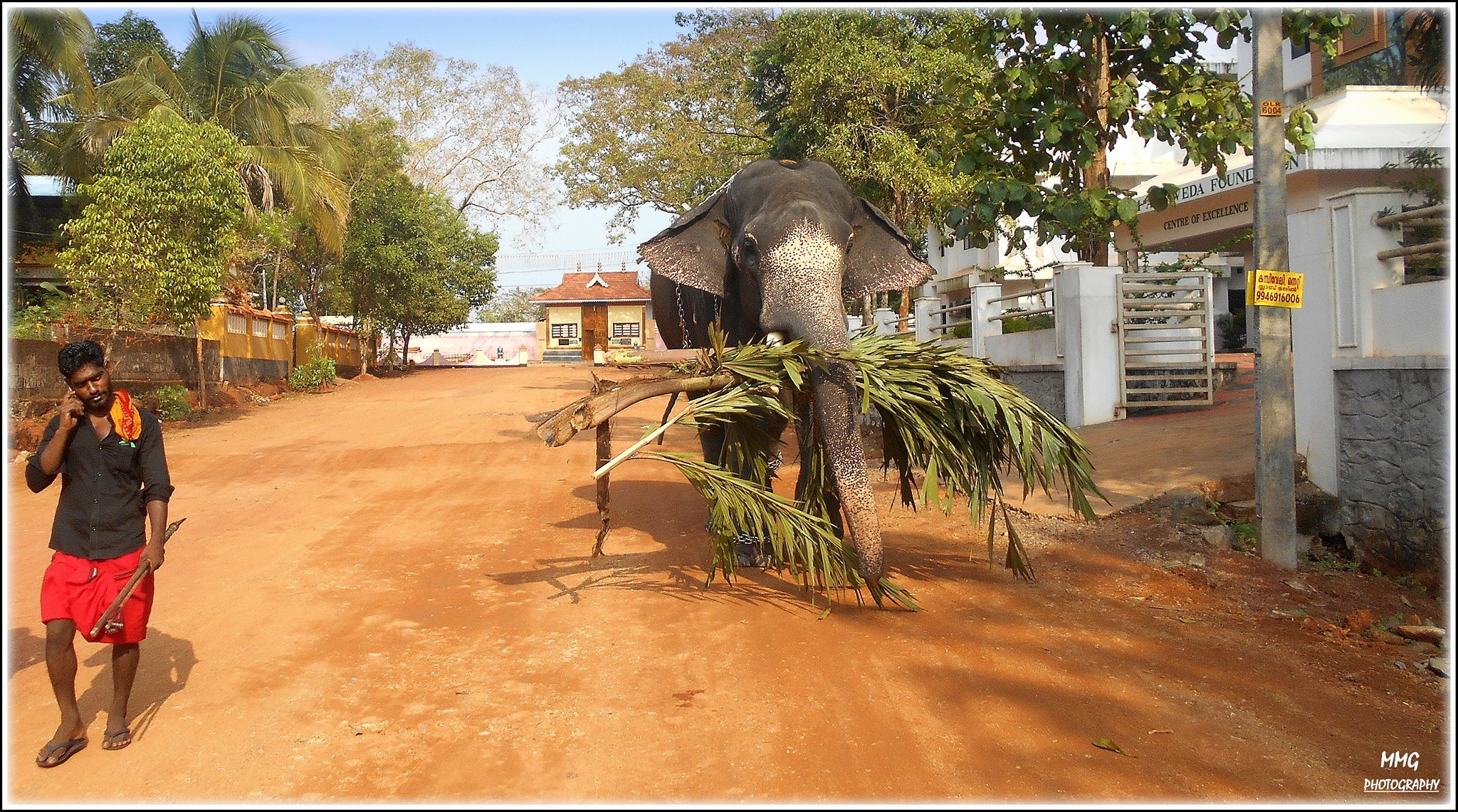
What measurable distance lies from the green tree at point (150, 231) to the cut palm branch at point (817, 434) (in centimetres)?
1202

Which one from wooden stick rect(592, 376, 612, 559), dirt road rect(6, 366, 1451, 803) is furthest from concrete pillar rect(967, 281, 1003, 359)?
wooden stick rect(592, 376, 612, 559)

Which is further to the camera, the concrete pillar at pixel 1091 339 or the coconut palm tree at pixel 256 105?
the coconut palm tree at pixel 256 105

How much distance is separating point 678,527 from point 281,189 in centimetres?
1761

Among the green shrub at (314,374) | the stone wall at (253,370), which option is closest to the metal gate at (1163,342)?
the stone wall at (253,370)

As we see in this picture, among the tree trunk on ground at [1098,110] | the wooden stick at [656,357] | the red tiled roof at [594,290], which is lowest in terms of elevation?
the wooden stick at [656,357]

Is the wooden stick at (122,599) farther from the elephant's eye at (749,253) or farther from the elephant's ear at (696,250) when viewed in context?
the elephant's ear at (696,250)

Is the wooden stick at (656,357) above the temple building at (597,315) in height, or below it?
below

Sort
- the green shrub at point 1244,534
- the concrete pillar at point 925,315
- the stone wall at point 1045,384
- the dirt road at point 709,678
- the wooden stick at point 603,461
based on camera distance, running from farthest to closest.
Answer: the concrete pillar at point 925,315
the stone wall at point 1045,384
the green shrub at point 1244,534
the wooden stick at point 603,461
the dirt road at point 709,678

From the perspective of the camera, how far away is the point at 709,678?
458 centimetres

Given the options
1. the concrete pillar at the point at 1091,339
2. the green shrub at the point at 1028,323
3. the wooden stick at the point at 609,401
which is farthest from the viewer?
the green shrub at the point at 1028,323

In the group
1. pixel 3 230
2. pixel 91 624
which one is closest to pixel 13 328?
pixel 3 230

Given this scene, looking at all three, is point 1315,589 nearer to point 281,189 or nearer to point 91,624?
point 91,624

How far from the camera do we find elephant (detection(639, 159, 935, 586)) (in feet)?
17.4

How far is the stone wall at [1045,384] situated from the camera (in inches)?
507
